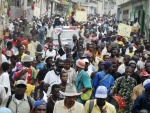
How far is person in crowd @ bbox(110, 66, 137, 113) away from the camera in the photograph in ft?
29.3

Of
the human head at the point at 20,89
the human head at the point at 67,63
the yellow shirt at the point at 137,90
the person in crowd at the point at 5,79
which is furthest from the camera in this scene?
the human head at the point at 67,63

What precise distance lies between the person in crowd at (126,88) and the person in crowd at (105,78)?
40cm

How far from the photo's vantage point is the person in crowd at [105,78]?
948cm

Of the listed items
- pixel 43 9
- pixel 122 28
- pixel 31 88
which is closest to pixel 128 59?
pixel 31 88

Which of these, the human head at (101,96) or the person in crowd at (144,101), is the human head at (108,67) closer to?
the person in crowd at (144,101)

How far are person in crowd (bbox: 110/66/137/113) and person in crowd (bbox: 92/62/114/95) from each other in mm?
397

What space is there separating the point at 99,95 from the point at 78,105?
1.04ft

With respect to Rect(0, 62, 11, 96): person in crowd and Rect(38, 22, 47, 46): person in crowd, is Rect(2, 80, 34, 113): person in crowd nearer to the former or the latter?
Rect(0, 62, 11, 96): person in crowd

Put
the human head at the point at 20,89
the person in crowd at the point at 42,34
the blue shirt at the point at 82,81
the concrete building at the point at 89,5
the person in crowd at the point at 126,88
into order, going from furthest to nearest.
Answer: the concrete building at the point at 89,5
the person in crowd at the point at 42,34
the blue shirt at the point at 82,81
the person in crowd at the point at 126,88
the human head at the point at 20,89

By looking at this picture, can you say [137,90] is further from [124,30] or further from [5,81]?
[124,30]

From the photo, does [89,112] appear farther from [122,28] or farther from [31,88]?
[122,28]

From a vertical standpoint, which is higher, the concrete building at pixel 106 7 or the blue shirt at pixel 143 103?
the blue shirt at pixel 143 103

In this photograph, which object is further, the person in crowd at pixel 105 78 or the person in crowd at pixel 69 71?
the person in crowd at pixel 69 71

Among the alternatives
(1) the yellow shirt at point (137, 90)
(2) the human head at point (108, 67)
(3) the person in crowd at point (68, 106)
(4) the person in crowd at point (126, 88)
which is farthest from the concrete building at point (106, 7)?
(3) the person in crowd at point (68, 106)
